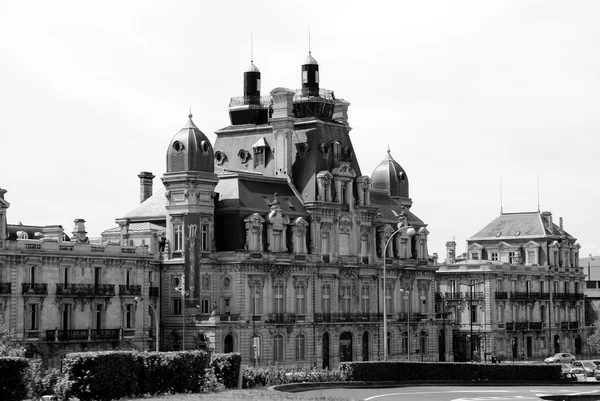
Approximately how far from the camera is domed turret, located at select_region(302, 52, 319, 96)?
137 m

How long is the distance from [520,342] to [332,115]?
141 ft

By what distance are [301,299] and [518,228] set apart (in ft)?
174

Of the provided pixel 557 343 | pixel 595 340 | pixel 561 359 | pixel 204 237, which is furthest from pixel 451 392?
pixel 557 343

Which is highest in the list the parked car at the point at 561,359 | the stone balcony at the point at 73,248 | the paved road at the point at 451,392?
the stone balcony at the point at 73,248

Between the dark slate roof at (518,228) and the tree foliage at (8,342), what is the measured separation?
279ft

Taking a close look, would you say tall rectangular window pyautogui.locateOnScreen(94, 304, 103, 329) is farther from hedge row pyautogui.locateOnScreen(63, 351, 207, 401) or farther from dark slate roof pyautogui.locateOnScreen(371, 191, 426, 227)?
hedge row pyautogui.locateOnScreen(63, 351, 207, 401)

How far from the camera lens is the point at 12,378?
62.3 m

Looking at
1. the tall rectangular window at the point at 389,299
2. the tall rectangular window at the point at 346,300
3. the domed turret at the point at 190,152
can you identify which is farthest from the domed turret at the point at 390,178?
the domed turret at the point at 190,152

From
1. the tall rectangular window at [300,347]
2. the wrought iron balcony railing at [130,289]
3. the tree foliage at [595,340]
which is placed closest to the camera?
the wrought iron balcony railing at [130,289]

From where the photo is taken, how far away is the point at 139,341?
117500mm

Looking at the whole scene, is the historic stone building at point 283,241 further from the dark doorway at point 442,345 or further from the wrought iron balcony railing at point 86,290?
the wrought iron balcony railing at point 86,290

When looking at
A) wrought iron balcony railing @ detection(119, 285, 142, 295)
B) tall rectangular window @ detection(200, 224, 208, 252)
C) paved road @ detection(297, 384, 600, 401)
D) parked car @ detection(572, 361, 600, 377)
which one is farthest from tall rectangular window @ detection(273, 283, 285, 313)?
paved road @ detection(297, 384, 600, 401)

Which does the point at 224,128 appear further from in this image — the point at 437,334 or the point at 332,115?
the point at 437,334

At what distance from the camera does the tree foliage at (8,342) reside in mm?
85963
